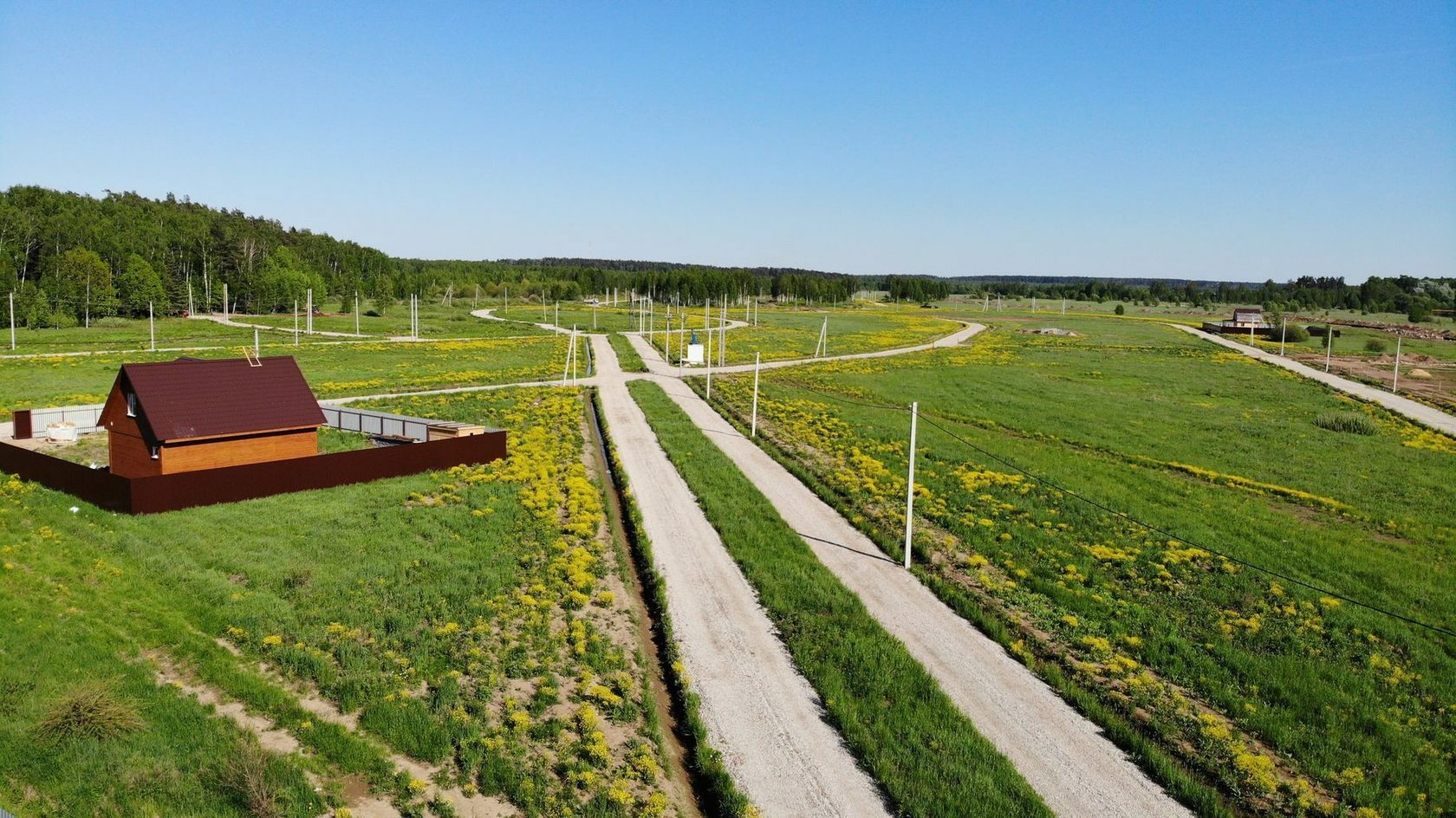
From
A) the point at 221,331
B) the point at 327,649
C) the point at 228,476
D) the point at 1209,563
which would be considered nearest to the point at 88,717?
the point at 327,649

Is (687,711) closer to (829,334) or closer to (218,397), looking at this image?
(218,397)

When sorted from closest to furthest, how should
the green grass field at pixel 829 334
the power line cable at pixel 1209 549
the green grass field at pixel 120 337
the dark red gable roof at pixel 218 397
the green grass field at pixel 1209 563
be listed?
the green grass field at pixel 1209 563 < the power line cable at pixel 1209 549 < the dark red gable roof at pixel 218 397 < the green grass field at pixel 120 337 < the green grass field at pixel 829 334

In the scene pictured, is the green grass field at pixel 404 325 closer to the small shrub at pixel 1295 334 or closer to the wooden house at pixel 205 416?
the wooden house at pixel 205 416

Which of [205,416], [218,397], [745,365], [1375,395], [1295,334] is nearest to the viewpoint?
[205,416]

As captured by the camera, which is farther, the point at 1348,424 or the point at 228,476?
the point at 1348,424

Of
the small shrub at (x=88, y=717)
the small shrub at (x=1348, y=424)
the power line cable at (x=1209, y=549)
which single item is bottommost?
the small shrub at (x=88, y=717)

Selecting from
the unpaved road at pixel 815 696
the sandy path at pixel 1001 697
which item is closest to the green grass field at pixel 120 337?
the unpaved road at pixel 815 696
